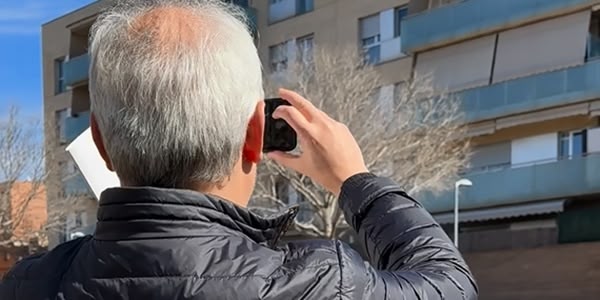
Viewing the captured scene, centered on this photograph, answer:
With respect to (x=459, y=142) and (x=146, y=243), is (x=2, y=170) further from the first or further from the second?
(x=146, y=243)

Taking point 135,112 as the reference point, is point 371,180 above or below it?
below

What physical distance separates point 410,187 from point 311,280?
2417 centimetres

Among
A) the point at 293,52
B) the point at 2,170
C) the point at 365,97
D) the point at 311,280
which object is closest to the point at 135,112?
Answer: the point at 311,280

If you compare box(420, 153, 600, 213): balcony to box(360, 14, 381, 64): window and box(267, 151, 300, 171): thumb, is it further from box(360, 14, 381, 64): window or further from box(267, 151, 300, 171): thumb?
box(267, 151, 300, 171): thumb

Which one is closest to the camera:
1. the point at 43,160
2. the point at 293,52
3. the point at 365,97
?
the point at 365,97

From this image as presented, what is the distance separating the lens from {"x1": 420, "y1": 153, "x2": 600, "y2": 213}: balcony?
25.9 m

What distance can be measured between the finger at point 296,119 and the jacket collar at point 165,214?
24 cm

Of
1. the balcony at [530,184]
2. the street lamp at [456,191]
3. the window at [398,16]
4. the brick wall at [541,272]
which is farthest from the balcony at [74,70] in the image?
the brick wall at [541,272]

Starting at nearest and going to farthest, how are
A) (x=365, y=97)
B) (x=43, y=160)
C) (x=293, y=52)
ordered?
(x=365, y=97), (x=293, y=52), (x=43, y=160)

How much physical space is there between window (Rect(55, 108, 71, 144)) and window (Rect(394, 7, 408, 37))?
1408 cm

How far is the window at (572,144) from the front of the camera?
26.4 metres

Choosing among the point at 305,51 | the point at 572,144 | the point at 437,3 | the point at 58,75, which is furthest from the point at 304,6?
the point at 58,75

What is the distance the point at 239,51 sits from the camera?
1.61 m

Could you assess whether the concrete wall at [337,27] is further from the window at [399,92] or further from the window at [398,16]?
the window at [399,92]
